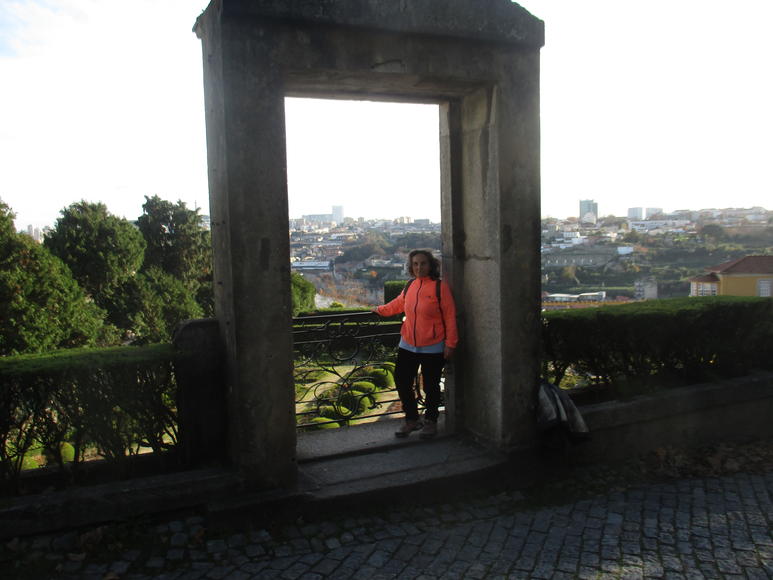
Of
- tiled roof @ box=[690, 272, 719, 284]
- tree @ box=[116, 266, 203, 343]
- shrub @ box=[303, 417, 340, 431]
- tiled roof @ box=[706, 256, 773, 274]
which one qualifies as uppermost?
tiled roof @ box=[706, 256, 773, 274]

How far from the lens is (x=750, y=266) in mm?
12711

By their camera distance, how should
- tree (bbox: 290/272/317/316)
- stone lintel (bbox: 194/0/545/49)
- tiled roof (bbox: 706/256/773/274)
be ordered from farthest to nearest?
tree (bbox: 290/272/317/316), tiled roof (bbox: 706/256/773/274), stone lintel (bbox: 194/0/545/49)

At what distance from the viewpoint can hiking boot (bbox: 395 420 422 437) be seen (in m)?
5.57

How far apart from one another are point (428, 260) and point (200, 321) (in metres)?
1.99

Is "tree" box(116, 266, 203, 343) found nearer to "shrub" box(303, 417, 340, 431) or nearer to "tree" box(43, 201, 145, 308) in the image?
"tree" box(43, 201, 145, 308)

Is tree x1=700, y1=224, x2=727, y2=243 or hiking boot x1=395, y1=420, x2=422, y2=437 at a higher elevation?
tree x1=700, y1=224, x2=727, y2=243

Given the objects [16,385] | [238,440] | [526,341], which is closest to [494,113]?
[526,341]

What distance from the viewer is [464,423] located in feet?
18.6

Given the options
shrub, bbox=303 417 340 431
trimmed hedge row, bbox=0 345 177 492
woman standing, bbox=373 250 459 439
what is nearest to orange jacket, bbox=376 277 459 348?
woman standing, bbox=373 250 459 439

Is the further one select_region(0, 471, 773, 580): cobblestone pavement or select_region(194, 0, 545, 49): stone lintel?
select_region(194, 0, 545, 49): stone lintel

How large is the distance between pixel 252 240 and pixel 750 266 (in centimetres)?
1181

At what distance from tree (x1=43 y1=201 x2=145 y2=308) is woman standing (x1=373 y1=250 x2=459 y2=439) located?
3257 centimetres

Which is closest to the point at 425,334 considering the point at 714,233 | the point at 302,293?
the point at 714,233

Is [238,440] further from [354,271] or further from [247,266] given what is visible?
[354,271]
